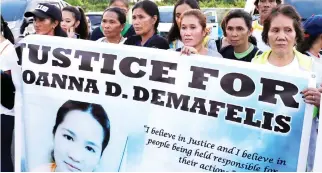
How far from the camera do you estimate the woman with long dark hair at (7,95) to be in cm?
332

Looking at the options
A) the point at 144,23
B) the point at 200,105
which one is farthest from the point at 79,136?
the point at 144,23

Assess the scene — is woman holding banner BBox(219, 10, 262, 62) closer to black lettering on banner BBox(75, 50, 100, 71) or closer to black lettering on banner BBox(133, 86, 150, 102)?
black lettering on banner BBox(133, 86, 150, 102)

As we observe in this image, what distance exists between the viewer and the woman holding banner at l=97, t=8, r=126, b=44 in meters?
4.43

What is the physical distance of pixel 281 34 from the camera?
328 centimetres

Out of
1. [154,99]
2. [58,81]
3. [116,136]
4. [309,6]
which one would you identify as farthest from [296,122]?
[309,6]

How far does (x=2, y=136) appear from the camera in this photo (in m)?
3.42

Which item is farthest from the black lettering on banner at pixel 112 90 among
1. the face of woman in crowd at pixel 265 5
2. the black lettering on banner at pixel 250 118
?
the face of woman in crowd at pixel 265 5

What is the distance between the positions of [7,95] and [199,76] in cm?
122

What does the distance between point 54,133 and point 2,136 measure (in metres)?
0.38

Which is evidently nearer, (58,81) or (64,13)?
(58,81)

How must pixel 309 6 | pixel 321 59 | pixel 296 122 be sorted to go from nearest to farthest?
pixel 296 122 → pixel 321 59 → pixel 309 6

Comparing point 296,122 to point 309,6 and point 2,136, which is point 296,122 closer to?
point 2,136

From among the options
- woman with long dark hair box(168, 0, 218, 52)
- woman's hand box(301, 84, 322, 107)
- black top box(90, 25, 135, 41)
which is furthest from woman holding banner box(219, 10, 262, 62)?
woman's hand box(301, 84, 322, 107)

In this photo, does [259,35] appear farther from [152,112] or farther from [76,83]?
[76,83]
